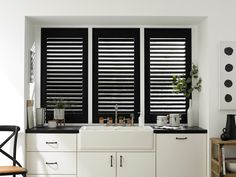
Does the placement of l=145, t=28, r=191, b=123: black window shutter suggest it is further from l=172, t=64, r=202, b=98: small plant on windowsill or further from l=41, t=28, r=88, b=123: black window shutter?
l=41, t=28, r=88, b=123: black window shutter

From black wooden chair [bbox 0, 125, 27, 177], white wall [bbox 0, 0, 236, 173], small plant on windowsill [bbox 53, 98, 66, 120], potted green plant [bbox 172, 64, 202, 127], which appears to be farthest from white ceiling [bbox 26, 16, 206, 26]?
black wooden chair [bbox 0, 125, 27, 177]

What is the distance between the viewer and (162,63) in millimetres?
5508

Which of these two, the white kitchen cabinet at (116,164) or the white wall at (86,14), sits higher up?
the white wall at (86,14)

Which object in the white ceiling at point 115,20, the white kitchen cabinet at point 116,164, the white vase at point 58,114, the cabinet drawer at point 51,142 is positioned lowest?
the white kitchen cabinet at point 116,164

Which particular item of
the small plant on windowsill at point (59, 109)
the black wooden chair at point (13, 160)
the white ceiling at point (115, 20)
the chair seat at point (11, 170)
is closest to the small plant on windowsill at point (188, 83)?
the white ceiling at point (115, 20)

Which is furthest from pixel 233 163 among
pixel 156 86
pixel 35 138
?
pixel 35 138

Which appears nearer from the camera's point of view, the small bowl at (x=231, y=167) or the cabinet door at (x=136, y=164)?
the small bowl at (x=231, y=167)

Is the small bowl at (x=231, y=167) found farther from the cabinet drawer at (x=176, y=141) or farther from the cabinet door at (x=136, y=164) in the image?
the cabinet door at (x=136, y=164)

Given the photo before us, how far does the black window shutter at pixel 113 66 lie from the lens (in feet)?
18.1

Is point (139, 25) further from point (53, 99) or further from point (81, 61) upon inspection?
point (53, 99)

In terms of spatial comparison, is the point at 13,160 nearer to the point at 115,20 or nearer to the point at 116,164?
the point at 116,164

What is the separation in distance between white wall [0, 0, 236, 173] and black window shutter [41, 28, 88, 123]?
621 mm

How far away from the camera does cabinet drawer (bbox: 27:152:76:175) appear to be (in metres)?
4.90

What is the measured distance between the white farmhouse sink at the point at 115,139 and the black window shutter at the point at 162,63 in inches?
26.6
